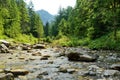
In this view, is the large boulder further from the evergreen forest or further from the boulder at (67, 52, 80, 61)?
the evergreen forest

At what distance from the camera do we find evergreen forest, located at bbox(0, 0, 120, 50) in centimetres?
3023

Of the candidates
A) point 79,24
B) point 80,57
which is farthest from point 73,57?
point 79,24

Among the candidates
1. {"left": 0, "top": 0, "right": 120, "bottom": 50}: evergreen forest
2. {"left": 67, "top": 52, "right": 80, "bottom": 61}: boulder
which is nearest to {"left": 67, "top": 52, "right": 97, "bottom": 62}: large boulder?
{"left": 67, "top": 52, "right": 80, "bottom": 61}: boulder

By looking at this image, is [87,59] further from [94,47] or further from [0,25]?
[0,25]

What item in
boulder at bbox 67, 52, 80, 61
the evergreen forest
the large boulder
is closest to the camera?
the large boulder

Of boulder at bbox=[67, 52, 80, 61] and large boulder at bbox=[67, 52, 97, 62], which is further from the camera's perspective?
boulder at bbox=[67, 52, 80, 61]

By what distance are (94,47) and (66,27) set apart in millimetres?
49987

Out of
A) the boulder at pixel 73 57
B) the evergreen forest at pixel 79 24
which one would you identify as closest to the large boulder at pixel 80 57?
the boulder at pixel 73 57

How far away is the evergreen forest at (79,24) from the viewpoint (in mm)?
30234

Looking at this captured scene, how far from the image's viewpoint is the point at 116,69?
565 inches

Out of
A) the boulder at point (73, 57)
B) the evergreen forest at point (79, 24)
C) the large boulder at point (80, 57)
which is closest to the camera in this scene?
the large boulder at point (80, 57)

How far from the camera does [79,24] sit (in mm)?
56688

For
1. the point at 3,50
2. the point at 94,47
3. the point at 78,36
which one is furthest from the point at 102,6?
the point at 78,36

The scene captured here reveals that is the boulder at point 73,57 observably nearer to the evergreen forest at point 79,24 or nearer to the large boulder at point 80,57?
the large boulder at point 80,57
